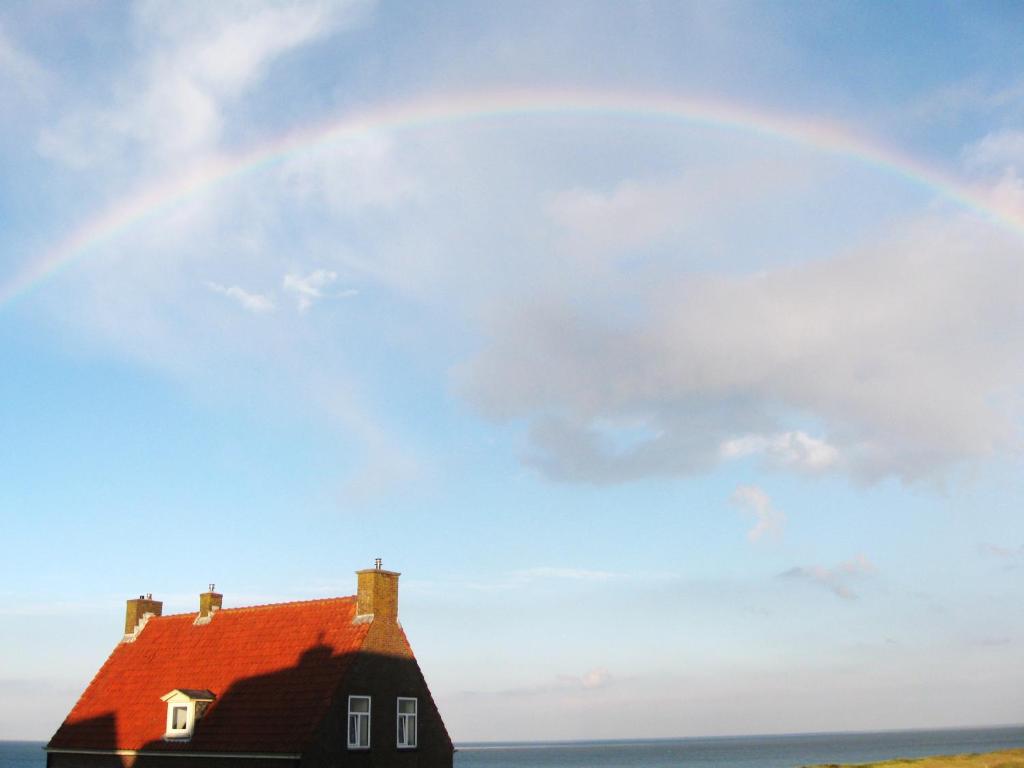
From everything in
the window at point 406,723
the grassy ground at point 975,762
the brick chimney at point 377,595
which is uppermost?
the brick chimney at point 377,595

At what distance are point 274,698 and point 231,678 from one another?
2.78 m

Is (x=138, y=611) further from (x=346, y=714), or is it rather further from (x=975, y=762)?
(x=975, y=762)

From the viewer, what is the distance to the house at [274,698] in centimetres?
3125

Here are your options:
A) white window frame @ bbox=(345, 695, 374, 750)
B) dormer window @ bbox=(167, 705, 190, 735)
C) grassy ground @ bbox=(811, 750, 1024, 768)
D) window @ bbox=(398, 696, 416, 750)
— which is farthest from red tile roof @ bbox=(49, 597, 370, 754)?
grassy ground @ bbox=(811, 750, 1024, 768)

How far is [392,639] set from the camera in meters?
34.2

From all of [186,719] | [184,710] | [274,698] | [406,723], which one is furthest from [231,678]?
[406,723]

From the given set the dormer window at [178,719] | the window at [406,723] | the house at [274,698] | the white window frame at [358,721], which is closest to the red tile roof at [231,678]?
the house at [274,698]

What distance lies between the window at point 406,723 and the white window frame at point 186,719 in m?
6.82

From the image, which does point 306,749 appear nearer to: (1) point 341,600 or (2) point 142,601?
(1) point 341,600

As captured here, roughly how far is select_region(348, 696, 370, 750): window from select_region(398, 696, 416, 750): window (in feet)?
5.58

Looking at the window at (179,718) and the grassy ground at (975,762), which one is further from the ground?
the window at (179,718)

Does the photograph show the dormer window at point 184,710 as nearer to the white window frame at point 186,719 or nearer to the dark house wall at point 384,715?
the white window frame at point 186,719

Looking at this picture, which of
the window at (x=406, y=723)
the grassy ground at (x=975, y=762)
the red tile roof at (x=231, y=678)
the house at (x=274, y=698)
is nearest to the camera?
the house at (x=274, y=698)

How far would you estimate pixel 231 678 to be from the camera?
34.4 m
